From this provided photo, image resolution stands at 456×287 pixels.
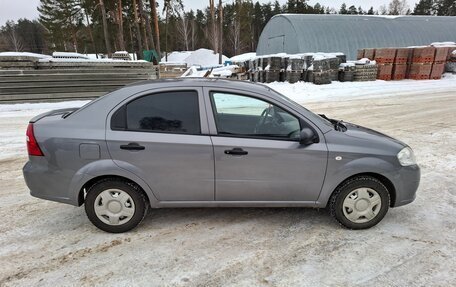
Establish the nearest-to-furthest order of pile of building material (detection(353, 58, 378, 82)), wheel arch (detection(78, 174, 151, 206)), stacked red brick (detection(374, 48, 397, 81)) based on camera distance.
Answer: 1. wheel arch (detection(78, 174, 151, 206))
2. pile of building material (detection(353, 58, 378, 82))
3. stacked red brick (detection(374, 48, 397, 81))

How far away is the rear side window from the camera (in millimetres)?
3229

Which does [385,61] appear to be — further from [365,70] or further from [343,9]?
[343,9]

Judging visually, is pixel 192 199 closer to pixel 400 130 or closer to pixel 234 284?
pixel 234 284

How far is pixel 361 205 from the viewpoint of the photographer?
337cm

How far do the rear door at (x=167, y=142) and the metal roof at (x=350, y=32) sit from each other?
77.7ft

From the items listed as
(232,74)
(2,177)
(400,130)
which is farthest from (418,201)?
(232,74)

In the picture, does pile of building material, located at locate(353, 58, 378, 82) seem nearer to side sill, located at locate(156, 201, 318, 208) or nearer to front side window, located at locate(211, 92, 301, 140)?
front side window, located at locate(211, 92, 301, 140)

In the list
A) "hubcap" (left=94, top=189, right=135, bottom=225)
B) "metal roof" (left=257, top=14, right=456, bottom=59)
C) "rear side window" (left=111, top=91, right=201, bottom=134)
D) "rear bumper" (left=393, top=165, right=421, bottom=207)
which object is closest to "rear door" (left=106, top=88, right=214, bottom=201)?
"rear side window" (left=111, top=91, right=201, bottom=134)

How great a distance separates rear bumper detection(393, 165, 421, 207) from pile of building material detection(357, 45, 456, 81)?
16.6 metres

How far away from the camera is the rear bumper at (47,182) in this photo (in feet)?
10.6

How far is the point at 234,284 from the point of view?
264 cm

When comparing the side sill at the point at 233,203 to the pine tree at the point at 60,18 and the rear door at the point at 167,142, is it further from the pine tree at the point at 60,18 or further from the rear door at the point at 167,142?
the pine tree at the point at 60,18

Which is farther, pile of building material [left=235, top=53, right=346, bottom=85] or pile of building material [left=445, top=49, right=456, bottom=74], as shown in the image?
pile of building material [left=445, top=49, right=456, bottom=74]

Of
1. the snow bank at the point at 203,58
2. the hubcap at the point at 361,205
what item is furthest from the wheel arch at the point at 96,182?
the snow bank at the point at 203,58
